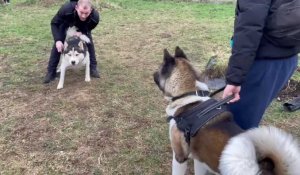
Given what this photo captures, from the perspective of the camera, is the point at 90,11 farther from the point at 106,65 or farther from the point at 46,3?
the point at 46,3

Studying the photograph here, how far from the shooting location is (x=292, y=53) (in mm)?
2248

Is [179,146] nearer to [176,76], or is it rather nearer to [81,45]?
[176,76]

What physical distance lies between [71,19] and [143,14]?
4766 mm

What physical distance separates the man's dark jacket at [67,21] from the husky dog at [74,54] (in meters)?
0.07

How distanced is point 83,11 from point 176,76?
2.24 meters

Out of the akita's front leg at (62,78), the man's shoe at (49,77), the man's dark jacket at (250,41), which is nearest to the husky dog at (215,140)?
the man's dark jacket at (250,41)

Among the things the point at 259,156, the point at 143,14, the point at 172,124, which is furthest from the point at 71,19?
the point at 143,14

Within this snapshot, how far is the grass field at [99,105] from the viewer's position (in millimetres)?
3268

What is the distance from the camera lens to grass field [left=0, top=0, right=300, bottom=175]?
129 inches

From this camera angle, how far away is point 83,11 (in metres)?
4.52

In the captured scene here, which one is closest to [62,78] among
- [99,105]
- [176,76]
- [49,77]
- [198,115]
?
[49,77]

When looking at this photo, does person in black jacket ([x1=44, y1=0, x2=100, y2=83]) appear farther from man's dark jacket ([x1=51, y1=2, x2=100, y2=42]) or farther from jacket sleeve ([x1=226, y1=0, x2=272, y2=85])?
jacket sleeve ([x1=226, y1=0, x2=272, y2=85])

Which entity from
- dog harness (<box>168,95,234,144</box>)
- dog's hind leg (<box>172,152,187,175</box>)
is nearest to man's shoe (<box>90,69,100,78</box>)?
dog's hind leg (<box>172,152,187,175</box>)

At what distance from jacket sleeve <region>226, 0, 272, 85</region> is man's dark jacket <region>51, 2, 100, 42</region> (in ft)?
9.74
